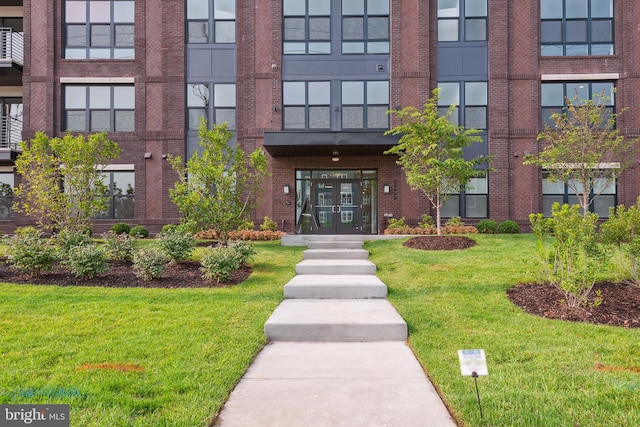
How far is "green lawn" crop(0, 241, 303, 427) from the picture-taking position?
3.09 m

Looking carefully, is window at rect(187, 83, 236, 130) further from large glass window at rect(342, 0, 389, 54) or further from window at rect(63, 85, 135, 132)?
large glass window at rect(342, 0, 389, 54)

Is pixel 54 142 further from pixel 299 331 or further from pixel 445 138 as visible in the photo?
pixel 445 138

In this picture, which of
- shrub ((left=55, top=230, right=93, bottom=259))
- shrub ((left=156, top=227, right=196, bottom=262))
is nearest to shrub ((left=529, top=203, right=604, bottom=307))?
shrub ((left=156, top=227, right=196, bottom=262))

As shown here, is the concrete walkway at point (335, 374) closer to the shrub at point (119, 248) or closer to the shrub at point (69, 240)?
the shrub at point (119, 248)

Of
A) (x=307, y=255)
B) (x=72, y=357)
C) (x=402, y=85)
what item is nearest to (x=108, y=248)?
(x=307, y=255)

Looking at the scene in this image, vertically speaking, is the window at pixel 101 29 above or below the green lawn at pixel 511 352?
above

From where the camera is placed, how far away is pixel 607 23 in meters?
15.7

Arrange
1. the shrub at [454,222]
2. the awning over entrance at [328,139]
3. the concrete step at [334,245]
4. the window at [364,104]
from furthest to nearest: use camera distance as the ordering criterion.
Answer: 1. the window at [364,104]
2. the shrub at [454,222]
3. the awning over entrance at [328,139]
4. the concrete step at [334,245]

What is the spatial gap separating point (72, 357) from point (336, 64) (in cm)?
1405

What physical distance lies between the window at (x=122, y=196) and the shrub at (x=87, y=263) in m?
8.60

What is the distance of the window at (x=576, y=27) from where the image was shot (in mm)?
15617

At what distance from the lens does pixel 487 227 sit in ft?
47.5

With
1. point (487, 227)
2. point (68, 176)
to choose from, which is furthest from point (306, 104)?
point (68, 176)

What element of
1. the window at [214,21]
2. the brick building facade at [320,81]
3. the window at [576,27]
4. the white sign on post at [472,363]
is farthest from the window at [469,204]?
the white sign on post at [472,363]
